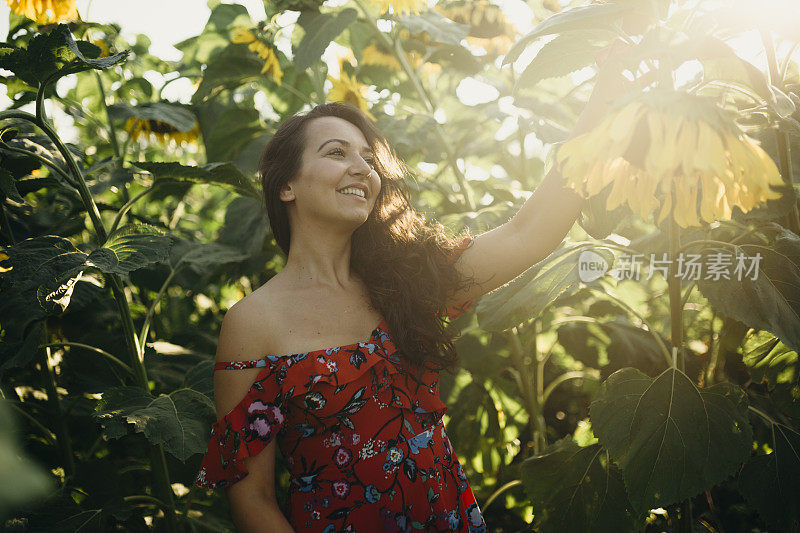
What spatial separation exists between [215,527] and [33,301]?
93 centimetres

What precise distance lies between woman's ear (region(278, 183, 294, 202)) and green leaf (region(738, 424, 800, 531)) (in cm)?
118

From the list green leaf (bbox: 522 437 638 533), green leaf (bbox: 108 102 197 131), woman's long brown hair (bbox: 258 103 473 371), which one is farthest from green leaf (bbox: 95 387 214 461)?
green leaf (bbox: 108 102 197 131)

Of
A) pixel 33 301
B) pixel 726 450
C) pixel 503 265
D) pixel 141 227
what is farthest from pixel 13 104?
pixel 726 450

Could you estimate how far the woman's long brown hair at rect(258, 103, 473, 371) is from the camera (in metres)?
1.48

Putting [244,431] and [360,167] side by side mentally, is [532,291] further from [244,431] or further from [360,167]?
[244,431]

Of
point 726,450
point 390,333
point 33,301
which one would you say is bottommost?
point 726,450

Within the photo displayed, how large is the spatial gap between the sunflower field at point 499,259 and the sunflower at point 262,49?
0.5 inches

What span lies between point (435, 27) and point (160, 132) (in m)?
1.22

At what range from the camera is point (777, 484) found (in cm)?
146

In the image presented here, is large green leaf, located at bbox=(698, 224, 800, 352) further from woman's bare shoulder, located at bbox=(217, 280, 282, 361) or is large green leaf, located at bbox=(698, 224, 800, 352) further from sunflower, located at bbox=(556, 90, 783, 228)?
woman's bare shoulder, located at bbox=(217, 280, 282, 361)

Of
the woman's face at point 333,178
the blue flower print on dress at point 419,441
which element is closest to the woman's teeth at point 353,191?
the woman's face at point 333,178

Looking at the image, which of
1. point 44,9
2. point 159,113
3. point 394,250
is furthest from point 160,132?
point 394,250

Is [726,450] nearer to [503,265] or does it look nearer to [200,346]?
[503,265]

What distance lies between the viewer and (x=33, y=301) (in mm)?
1366
